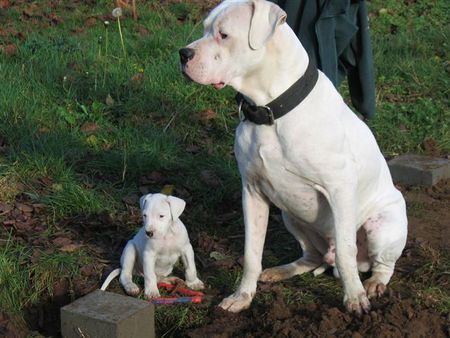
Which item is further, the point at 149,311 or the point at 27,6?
the point at 27,6

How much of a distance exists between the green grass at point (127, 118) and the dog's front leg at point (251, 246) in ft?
0.81

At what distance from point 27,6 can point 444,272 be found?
6.59 m

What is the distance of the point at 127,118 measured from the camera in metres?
6.98

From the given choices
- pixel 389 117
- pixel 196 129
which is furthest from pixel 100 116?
pixel 389 117

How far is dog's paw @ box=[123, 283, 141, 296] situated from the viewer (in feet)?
14.8

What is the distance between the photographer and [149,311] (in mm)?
4047

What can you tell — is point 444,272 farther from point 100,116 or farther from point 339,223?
point 100,116

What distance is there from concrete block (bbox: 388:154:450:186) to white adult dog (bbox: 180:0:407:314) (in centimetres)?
174

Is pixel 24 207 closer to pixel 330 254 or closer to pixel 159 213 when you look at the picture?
pixel 159 213

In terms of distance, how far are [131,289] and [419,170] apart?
2.68 m

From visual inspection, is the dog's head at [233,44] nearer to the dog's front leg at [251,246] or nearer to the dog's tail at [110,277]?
the dog's front leg at [251,246]

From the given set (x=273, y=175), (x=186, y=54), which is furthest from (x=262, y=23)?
(x=273, y=175)

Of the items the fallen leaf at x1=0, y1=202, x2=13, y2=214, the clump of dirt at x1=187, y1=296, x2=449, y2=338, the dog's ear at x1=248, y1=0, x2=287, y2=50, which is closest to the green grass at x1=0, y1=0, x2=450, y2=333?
the fallen leaf at x1=0, y1=202, x2=13, y2=214

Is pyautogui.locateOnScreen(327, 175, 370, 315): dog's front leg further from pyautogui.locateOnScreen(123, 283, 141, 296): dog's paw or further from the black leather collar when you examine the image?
pyautogui.locateOnScreen(123, 283, 141, 296): dog's paw
